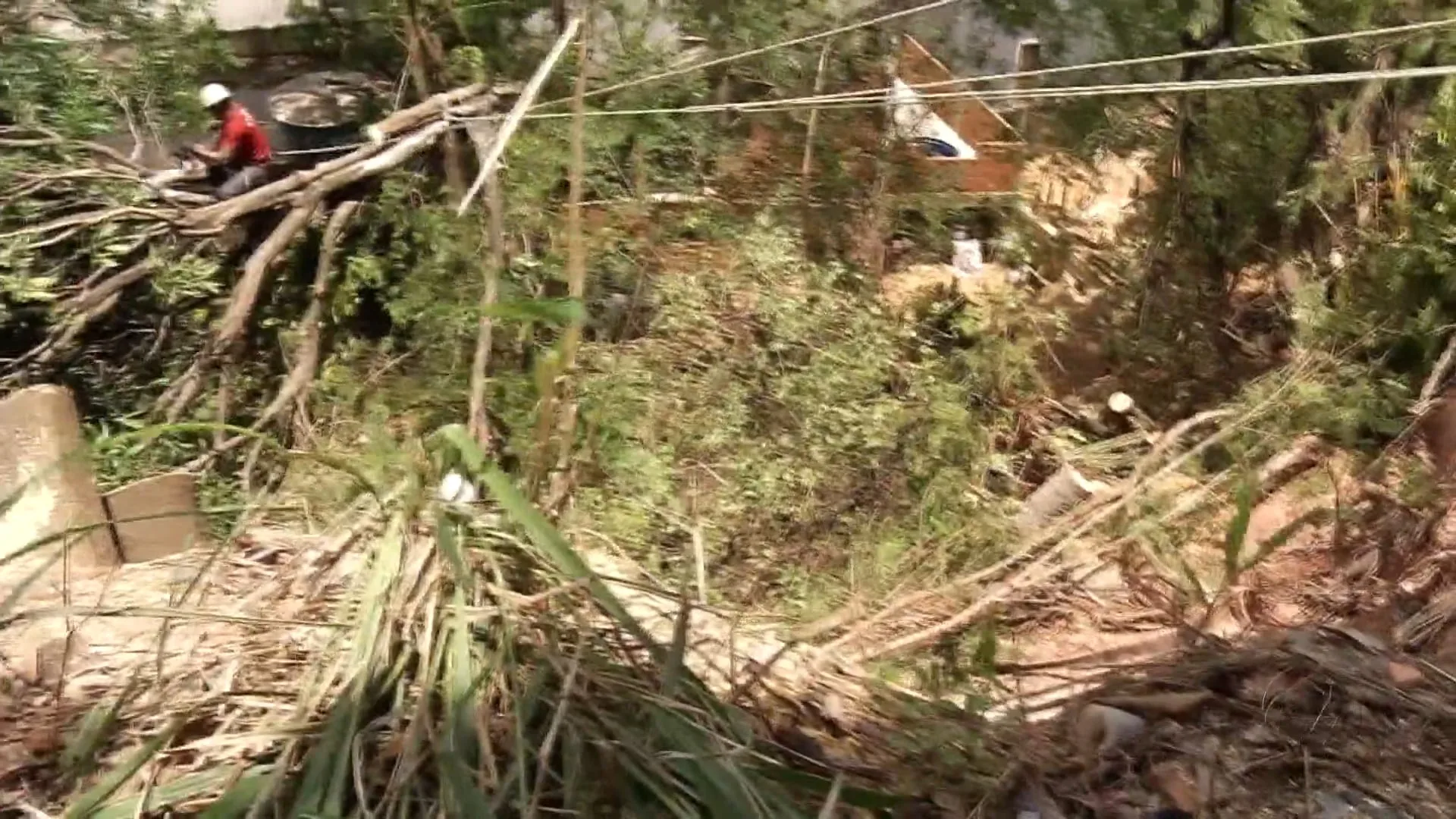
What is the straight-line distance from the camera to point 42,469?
102 inches

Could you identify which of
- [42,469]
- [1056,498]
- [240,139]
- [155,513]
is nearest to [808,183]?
[1056,498]

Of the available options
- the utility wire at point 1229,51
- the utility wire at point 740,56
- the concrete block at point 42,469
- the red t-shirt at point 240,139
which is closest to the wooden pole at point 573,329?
the utility wire at point 740,56

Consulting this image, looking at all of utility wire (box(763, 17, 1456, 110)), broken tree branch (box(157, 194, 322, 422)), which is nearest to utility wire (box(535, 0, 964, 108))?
utility wire (box(763, 17, 1456, 110))

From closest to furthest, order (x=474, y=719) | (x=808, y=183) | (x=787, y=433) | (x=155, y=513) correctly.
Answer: (x=474, y=719)
(x=155, y=513)
(x=787, y=433)
(x=808, y=183)

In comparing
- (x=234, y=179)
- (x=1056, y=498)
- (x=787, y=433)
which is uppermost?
(x=234, y=179)

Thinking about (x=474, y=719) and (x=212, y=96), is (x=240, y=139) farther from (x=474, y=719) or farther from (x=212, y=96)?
(x=474, y=719)

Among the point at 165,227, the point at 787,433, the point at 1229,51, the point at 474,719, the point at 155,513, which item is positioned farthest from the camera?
the point at 787,433

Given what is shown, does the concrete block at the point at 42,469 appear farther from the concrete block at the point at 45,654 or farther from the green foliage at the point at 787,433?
the green foliage at the point at 787,433

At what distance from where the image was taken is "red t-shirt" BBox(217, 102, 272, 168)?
11.5 ft

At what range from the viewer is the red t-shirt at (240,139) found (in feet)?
11.5

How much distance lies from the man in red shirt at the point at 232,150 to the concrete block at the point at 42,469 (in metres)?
0.98

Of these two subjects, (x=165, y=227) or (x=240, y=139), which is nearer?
(x=165, y=227)

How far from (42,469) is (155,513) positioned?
11.6 inches

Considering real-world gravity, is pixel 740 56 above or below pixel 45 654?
above
